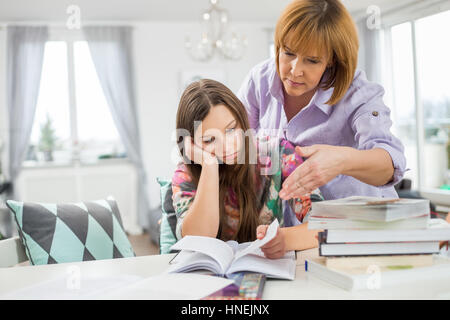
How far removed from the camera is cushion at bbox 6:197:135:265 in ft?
4.86

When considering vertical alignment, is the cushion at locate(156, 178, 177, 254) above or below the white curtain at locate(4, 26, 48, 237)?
below

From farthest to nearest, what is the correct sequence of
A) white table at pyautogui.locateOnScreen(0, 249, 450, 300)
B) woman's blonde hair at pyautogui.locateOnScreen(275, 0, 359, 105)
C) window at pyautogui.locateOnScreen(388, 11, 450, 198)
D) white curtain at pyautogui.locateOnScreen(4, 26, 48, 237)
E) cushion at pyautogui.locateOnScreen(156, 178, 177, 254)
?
white curtain at pyautogui.locateOnScreen(4, 26, 48, 237) → window at pyautogui.locateOnScreen(388, 11, 450, 198) → cushion at pyautogui.locateOnScreen(156, 178, 177, 254) → woman's blonde hair at pyautogui.locateOnScreen(275, 0, 359, 105) → white table at pyautogui.locateOnScreen(0, 249, 450, 300)

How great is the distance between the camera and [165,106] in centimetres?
606

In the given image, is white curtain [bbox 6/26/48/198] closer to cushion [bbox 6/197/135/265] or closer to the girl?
cushion [bbox 6/197/135/265]

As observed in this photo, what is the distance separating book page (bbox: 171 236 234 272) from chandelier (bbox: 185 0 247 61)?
279 cm

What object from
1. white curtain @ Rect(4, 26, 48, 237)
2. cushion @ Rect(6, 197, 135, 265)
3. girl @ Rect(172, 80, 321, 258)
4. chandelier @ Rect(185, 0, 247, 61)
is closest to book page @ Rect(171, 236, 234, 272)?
girl @ Rect(172, 80, 321, 258)

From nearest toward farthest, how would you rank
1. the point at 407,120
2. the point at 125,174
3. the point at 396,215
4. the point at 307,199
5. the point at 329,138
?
the point at 396,215
the point at 307,199
the point at 329,138
the point at 407,120
the point at 125,174

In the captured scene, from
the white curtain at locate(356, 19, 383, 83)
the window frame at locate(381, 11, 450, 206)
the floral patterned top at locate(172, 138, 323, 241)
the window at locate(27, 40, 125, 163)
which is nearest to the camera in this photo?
the floral patterned top at locate(172, 138, 323, 241)

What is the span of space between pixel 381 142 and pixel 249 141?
0.39 meters

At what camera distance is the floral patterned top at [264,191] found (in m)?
1.41

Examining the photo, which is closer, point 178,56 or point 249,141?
point 249,141

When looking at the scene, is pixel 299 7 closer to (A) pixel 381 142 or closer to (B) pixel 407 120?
(A) pixel 381 142
